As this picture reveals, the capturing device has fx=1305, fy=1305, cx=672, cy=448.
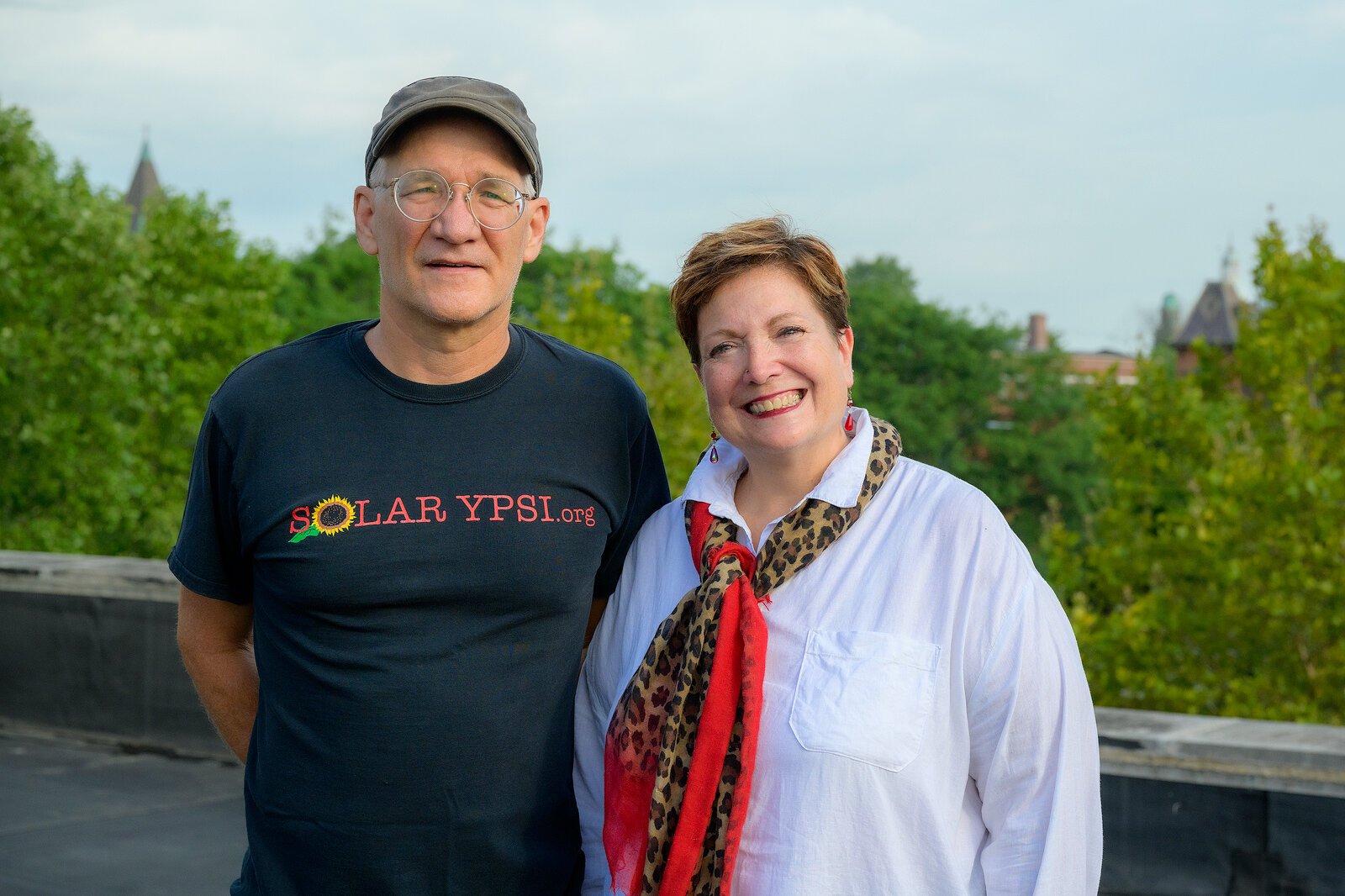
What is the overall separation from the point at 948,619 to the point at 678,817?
1.90ft

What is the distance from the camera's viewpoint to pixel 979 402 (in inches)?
1778

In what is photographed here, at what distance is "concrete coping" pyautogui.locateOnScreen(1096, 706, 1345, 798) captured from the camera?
3666mm

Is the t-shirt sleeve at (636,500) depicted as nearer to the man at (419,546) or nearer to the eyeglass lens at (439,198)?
the man at (419,546)

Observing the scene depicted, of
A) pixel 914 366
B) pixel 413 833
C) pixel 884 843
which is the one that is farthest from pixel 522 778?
pixel 914 366

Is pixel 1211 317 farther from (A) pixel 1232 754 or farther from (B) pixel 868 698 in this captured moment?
(B) pixel 868 698

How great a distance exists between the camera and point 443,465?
2.42 m

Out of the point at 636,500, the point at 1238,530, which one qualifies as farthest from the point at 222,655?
the point at 1238,530

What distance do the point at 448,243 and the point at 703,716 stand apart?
977mm

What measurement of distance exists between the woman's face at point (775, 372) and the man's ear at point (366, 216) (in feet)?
2.29

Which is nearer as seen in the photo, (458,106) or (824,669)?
Result: (824,669)

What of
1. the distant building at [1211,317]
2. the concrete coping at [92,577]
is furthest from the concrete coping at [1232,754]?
the distant building at [1211,317]

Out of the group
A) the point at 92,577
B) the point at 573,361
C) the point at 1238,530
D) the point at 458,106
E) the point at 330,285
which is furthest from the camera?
the point at 330,285

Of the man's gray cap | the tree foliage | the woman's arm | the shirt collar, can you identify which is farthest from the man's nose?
the tree foliage

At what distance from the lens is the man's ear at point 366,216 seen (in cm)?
256
